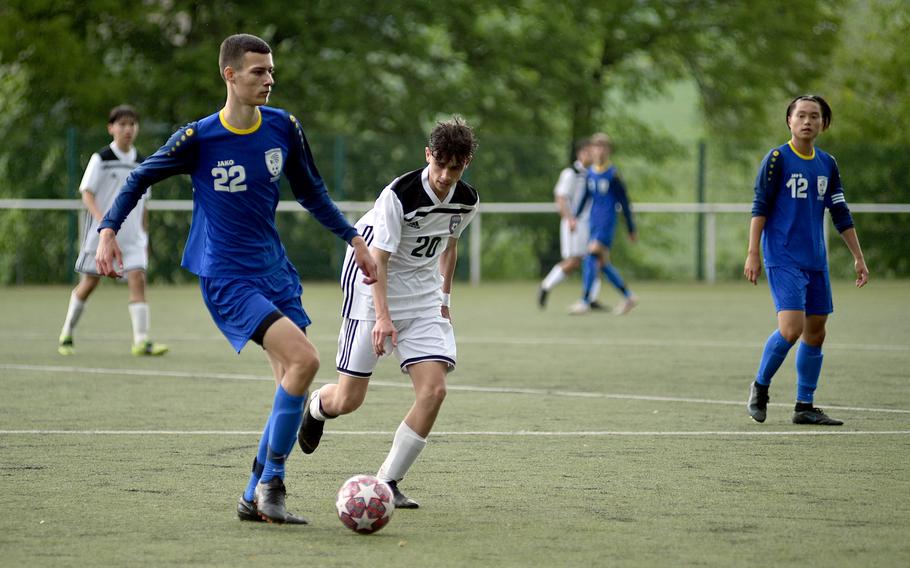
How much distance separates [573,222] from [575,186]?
0.89m

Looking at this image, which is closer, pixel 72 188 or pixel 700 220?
pixel 72 188

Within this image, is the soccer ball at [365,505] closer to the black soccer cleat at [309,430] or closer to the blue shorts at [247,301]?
the blue shorts at [247,301]

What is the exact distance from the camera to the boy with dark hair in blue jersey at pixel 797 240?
8289 millimetres

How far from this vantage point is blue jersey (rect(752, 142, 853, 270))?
8.30 metres

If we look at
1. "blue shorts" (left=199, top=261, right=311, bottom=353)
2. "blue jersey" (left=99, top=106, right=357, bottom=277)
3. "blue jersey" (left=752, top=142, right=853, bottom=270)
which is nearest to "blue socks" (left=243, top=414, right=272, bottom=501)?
"blue shorts" (left=199, top=261, right=311, bottom=353)

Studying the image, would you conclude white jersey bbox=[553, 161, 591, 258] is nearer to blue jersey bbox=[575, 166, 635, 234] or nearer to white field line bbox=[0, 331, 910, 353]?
blue jersey bbox=[575, 166, 635, 234]

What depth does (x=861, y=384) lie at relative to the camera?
10.5 meters

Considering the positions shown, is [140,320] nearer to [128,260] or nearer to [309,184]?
[128,260]

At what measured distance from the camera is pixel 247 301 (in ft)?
18.4

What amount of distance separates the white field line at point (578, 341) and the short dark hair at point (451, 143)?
816 cm

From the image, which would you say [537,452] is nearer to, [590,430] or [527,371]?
[590,430]

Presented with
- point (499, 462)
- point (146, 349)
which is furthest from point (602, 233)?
point (499, 462)

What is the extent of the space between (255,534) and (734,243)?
22.6m

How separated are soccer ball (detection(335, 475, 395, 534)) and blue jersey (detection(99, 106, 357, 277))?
986 millimetres
